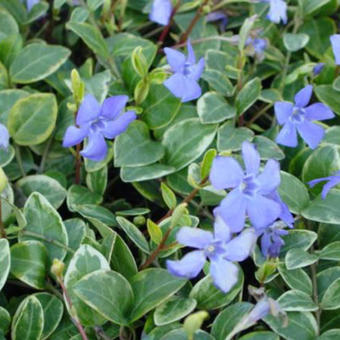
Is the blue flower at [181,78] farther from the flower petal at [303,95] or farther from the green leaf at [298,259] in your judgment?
the green leaf at [298,259]

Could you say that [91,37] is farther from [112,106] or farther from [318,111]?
[318,111]

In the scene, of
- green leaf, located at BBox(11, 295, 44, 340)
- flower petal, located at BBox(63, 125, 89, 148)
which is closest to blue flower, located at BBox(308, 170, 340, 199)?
flower petal, located at BBox(63, 125, 89, 148)

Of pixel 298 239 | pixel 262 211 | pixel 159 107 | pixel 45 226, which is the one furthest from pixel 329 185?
pixel 45 226

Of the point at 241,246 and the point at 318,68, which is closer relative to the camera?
the point at 241,246

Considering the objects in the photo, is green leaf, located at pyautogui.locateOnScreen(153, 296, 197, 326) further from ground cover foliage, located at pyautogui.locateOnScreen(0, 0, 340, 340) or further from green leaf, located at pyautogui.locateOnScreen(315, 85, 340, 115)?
green leaf, located at pyautogui.locateOnScreen(315, 85, 340, 115)

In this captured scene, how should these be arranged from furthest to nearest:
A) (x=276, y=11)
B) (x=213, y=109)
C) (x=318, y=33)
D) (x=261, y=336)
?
1. (x=318, y=33)
2. (x=276, y=11)
3. (x=213, y=109)
4. (x=261, y=336)

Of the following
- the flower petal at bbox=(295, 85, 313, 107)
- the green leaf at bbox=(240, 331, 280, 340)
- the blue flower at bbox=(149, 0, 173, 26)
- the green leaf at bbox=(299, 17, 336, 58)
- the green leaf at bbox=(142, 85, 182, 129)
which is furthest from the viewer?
the green leaf at bbox=(299, 17, 336, 58)

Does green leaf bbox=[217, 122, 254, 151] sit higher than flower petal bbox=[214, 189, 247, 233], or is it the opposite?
flower petal bbox=[214, 189, 247, 233]
